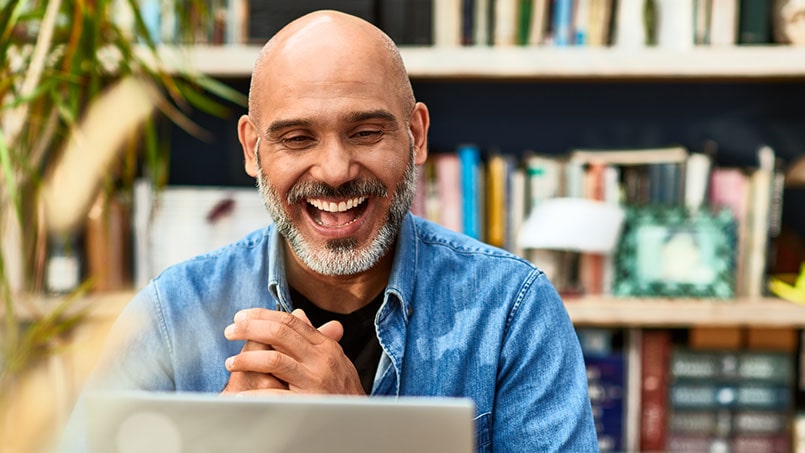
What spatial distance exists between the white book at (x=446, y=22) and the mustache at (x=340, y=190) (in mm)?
998

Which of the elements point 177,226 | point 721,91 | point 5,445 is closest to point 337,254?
point 5,445

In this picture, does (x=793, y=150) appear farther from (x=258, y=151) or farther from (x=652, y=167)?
(x=258, y=151)

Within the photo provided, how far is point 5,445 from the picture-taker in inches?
12.2

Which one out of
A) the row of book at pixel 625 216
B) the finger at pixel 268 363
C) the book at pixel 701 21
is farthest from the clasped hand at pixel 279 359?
the book at pixel 701 21

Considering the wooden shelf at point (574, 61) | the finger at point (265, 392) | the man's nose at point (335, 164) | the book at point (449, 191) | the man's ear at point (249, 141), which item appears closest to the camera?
the finger at point (265, 392)

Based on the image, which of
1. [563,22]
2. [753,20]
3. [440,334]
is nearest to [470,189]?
[563,22]

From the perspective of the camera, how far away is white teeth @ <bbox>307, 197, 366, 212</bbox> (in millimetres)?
1104

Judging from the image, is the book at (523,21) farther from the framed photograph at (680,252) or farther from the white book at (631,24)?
the framed photograph at (680,252)

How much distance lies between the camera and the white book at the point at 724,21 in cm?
199

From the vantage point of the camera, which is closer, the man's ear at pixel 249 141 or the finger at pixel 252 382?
the finger at pixel 252 382

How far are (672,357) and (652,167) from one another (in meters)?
0.47

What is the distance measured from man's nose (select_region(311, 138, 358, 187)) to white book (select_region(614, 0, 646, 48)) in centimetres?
117

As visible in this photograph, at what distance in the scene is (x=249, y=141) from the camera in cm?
119

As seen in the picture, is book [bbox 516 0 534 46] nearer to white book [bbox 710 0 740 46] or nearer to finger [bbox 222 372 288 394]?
white book [bbox 710 0 740 46]
